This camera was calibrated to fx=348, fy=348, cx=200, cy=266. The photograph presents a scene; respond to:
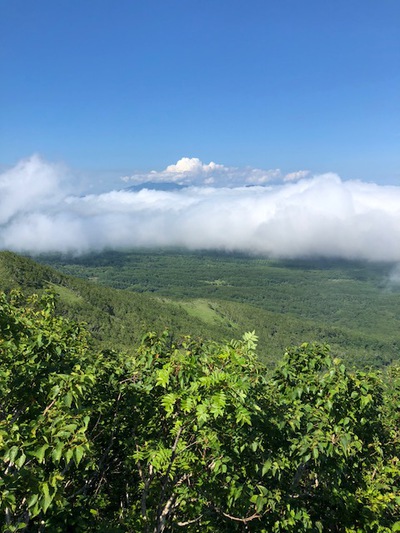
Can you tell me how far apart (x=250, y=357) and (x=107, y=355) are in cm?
660

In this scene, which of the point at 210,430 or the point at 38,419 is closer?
the point at 38,419

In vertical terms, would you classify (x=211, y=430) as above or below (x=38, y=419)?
below

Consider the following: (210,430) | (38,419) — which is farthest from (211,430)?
(38,419)

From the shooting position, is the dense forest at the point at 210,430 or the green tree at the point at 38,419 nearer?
the green tree at the point at 38,419

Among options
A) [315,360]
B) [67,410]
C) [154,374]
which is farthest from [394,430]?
[67,410]

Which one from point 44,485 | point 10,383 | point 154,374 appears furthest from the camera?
point 154,374

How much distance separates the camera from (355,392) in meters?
8.59

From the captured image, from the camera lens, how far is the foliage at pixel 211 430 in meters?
6.96

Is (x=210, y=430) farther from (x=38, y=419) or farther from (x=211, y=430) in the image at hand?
(x=38, y=419)

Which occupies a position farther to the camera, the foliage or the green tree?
the foliage

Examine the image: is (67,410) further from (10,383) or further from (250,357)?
(250,357)

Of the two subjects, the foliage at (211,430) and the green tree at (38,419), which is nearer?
the green tree at (38,419)

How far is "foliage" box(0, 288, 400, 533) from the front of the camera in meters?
6.96

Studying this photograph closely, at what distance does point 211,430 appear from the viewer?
7.99m
